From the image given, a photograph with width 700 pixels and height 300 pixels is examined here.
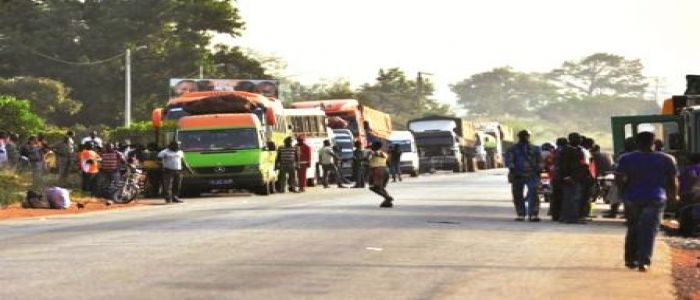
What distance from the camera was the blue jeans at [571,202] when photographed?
82.5 ft

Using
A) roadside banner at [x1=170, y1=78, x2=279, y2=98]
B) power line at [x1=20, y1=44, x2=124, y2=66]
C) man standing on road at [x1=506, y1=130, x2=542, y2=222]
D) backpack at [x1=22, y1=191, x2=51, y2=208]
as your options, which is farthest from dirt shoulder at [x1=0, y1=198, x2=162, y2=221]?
power line at [x1=20, y1=44, x2=124, y2=66]

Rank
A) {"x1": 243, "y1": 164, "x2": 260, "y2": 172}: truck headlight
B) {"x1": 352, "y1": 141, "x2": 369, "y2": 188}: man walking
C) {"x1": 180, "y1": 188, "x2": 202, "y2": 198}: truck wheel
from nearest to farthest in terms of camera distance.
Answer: {"x1": 243, "y1": 164, "x2": 260, "y2": 172}: truck headlight, {"x1": 180, "y1": 188, "x2": 202, "y2": 198}: truck wheel, {"x1": 352, "y1": 141, "x2": 369, "y2": 188}: man walking

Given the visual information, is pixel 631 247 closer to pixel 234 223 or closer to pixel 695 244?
pixel 695 244

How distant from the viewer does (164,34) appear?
299 ft

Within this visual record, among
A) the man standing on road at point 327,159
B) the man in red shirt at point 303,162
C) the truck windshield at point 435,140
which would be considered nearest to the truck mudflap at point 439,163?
the truck windshield at point 435,140

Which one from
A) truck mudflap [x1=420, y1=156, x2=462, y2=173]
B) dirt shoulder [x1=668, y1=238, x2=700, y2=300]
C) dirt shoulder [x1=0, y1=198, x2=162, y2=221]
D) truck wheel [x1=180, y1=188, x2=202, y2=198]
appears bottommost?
dirt shoulder [x1=668, y1=238, x2=700, y2=300]

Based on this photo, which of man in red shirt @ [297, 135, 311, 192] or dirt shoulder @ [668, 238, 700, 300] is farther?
man in red shirt @ [297, 135, 311, 192]

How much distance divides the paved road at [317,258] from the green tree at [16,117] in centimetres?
2108

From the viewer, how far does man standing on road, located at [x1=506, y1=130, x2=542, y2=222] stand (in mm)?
25609

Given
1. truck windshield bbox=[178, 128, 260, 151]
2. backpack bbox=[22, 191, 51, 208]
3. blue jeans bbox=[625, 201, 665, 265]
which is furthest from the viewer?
truck windshield bbox=[178, 128, 260, 151]

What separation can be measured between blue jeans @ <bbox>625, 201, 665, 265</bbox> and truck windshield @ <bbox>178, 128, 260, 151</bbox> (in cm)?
2389

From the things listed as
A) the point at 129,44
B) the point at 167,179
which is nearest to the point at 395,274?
the point at 167,179

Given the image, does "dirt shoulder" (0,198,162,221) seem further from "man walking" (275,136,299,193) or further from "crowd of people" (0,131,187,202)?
"man walking" (275,136,299,193)

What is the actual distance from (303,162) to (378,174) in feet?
47.9
